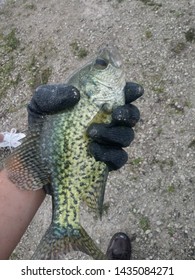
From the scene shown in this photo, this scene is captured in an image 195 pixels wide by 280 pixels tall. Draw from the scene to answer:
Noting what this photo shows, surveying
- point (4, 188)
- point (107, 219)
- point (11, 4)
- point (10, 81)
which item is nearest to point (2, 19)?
point (11, 4)

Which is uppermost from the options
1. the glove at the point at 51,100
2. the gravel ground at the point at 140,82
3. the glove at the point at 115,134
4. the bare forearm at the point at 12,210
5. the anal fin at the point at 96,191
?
the glove at the point at 51,100

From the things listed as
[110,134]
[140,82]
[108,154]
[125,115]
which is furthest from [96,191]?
[140,82]

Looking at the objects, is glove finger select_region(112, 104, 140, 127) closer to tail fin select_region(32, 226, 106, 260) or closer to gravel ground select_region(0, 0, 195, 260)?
tail fin select_region(32, 226, 106, 260)

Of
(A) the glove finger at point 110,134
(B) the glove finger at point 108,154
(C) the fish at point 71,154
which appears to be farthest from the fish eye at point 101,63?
(B) the glove finger at point 108,154

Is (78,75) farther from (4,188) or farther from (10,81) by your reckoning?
(10,81)

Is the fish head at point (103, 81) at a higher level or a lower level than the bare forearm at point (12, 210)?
higher

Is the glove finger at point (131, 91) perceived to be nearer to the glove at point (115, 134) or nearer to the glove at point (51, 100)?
the glove at point (115, 134)

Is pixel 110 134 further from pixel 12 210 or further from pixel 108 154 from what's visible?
pixel 12 210
